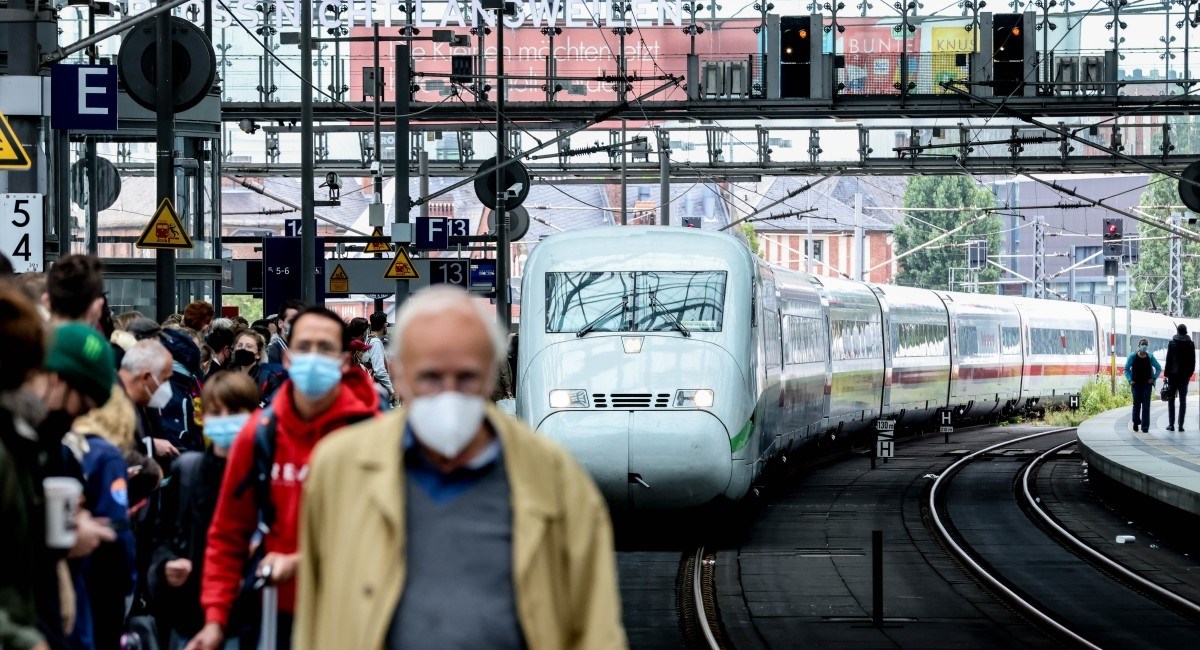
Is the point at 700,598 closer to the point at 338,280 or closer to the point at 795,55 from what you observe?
the point at 338,280

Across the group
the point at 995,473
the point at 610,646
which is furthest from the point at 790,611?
the point at 995,473

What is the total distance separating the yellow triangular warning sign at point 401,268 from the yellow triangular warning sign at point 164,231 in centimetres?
1101

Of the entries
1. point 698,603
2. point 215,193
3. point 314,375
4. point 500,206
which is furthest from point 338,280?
point 314,375

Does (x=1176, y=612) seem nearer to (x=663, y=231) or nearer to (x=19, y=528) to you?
(x=663, y=231)

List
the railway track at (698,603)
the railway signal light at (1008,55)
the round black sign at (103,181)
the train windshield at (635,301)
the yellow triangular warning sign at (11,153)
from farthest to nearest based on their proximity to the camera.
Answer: the railway signal light at (1008,55) → the round black sign at (103,181) → the train windshield at (635,301) → the yellow triangular warning sign at (11,153) → the railway track at (698,603)

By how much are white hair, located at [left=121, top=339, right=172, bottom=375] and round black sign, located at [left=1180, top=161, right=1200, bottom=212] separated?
69.7 ft

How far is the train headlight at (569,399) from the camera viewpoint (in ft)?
54.3

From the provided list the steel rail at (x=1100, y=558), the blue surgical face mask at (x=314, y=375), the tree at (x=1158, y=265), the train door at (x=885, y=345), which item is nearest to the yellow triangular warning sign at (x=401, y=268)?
the train door at (x=885, y=345)

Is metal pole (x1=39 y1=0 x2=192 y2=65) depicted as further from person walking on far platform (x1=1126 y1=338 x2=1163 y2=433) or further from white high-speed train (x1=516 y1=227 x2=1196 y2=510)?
person walking on far platform (x1=1126 y1=338 x2=1163 y2=433)

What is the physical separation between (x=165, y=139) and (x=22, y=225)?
3778 millimetres

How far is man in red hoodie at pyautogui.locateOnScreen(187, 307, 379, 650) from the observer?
5691 millimetres

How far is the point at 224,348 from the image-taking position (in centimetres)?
1299

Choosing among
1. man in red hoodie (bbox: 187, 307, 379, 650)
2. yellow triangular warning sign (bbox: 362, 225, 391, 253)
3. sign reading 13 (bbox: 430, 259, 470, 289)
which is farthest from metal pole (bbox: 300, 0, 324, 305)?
man in red hoodie (bbox: 187, 307, 379, 650)

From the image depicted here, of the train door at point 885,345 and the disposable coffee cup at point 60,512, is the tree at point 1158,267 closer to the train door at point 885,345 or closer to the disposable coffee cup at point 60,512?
the train door at point 885,345
